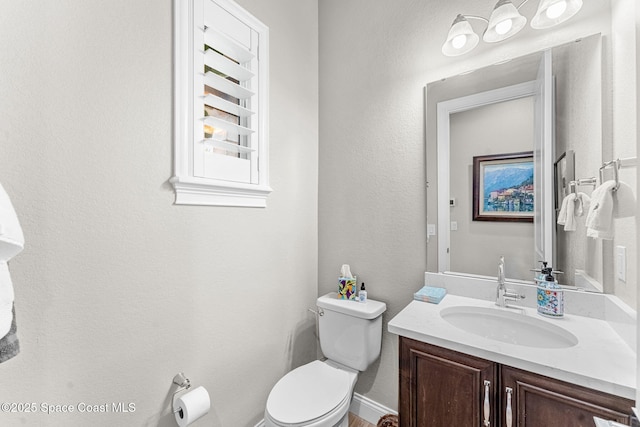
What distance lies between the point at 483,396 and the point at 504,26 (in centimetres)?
154

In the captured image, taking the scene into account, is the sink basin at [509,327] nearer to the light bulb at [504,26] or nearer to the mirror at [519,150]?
the mirror at [519,150]

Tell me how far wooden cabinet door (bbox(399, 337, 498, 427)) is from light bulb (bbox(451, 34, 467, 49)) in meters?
1.41

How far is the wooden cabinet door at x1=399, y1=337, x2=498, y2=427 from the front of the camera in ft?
3.23

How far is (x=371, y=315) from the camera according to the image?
61.9 inches

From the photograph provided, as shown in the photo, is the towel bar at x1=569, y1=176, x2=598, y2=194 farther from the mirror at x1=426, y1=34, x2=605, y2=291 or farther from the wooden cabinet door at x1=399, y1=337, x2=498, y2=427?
the wooden cabinet door at x1=399, y1=337, x2=498, y2=427

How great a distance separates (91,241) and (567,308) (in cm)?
195

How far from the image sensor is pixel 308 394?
1.37m

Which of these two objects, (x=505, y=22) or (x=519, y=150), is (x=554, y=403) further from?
(x=505, y=22)

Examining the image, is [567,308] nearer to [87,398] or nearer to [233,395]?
[233,395]

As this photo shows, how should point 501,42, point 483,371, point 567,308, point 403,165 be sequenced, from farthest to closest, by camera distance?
point 403,165 < point 501,42 < point 567,308 < point 483,371

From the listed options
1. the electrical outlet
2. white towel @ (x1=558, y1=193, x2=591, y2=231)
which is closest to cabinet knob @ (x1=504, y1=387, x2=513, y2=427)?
the electrical outlet

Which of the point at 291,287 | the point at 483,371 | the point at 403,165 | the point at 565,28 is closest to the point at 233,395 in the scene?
the point at 291,287

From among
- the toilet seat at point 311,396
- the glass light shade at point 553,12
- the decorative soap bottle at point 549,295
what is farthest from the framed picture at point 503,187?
the toilet seat at point 311,396

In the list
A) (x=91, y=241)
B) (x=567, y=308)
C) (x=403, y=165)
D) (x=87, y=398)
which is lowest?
(x=87, y=398)
